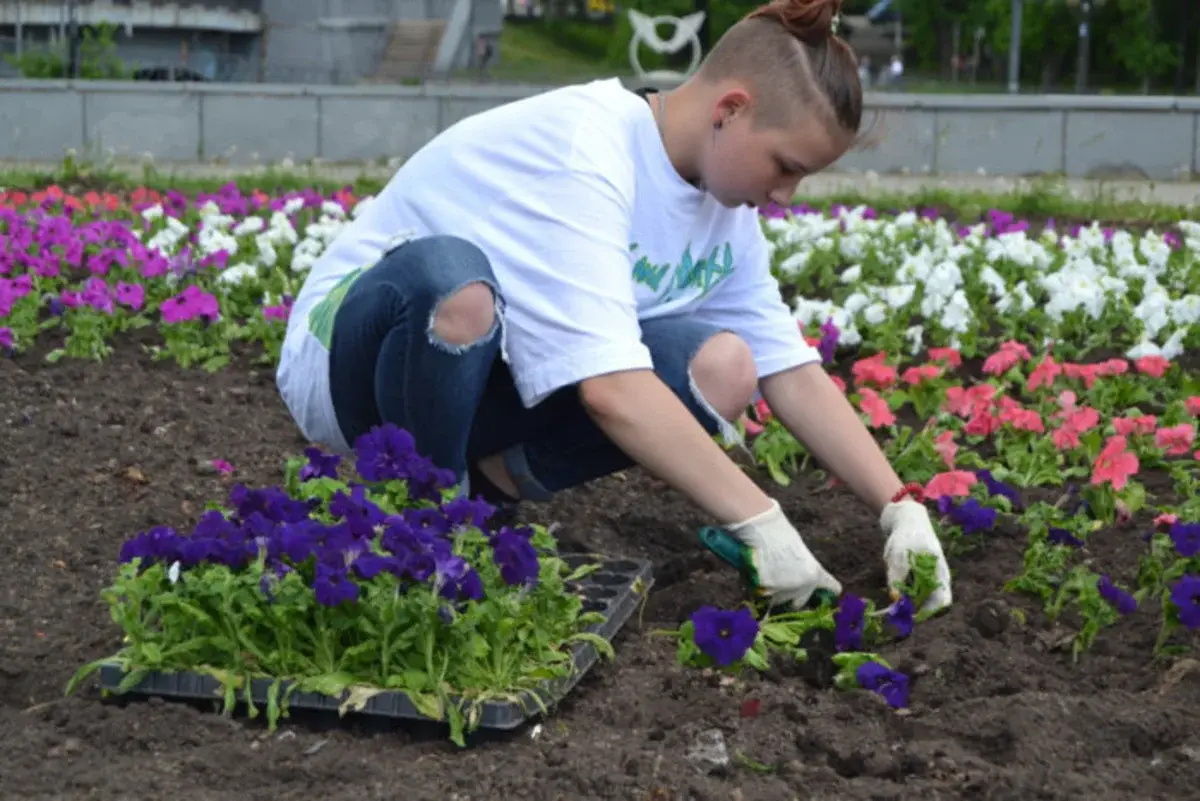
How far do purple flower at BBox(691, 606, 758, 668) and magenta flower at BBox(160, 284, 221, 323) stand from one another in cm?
281

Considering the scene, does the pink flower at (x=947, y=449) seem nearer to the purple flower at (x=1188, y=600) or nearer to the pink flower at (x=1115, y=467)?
the pink flower at (x=1115, y=467)

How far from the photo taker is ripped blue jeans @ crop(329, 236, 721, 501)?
288cm

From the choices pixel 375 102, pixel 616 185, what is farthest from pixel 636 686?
pixel 375 102

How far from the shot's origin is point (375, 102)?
1374 cm

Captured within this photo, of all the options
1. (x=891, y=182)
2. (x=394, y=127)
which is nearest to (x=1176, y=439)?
(x=891, y=182)

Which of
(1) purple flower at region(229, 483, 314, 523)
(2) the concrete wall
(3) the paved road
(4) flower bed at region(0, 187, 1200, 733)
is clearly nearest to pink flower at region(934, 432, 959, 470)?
(4) flower bed at region(0, 187, 1200, 733)

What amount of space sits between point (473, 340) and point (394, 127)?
36.4 ft

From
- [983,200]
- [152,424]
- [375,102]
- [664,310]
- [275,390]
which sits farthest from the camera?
[375,102]

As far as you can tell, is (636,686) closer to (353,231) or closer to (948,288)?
(353,231)

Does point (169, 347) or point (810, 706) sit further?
point (169, 347)

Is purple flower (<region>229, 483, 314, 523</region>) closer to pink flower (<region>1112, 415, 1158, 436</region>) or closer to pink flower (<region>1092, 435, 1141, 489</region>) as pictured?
pink flower (<region>1092, 435, 1141, 489</region>)

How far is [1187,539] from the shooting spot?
2814 millimetres

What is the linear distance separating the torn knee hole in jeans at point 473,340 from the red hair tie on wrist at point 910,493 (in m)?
0.78

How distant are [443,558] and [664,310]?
3.22 ft
